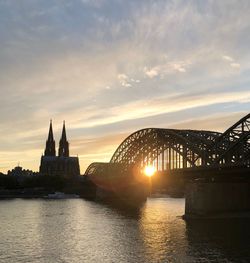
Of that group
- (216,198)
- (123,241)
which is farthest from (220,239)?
(216,198)

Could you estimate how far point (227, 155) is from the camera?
70.2m

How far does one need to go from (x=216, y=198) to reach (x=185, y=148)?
19255 millimetres

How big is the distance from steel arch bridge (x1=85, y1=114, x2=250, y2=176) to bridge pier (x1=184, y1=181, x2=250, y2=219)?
11.2ft

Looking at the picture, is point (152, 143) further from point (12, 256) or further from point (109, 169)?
point (12, 256)

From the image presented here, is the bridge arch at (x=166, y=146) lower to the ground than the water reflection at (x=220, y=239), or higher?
higher

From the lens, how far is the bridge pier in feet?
218

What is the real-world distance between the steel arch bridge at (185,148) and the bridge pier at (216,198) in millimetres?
3422

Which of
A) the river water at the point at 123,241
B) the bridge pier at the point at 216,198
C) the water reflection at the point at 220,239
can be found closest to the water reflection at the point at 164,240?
the river water at the point at 123,241

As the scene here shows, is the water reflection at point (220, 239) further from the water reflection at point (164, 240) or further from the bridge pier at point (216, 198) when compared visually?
the bridge pier at point (216, 198)

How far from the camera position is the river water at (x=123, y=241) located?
36.2 metres

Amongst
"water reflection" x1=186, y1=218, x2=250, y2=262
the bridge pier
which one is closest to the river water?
"water reflection" x1=186, y1=218, x2=250, y2=262

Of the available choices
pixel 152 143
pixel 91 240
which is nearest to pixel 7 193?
pixel 152 143

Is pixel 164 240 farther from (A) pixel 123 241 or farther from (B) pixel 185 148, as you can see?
(B) pixel 185 148

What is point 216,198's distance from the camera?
220 feet
